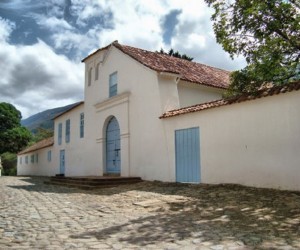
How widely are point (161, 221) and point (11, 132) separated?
3904 cm

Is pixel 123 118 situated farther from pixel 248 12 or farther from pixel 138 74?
pixel 248 12

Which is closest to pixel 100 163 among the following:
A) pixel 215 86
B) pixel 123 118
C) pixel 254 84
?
pixel 123 118

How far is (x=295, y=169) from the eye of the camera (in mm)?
8812

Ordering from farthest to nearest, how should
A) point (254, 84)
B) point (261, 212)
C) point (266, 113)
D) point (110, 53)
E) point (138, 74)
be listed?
1. point (110, 53)
2. point (138, 74)
3. point (254, 84)
4. point (266, 113)
5. point (261, 212)

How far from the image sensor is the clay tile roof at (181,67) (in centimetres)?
1495

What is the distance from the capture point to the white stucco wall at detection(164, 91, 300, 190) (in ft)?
29.5

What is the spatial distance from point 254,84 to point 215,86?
4729 mm

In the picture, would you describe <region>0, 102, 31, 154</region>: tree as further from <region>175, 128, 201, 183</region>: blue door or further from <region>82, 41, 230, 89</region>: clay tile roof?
<region>175, 128, 201, 183</region>: blue door

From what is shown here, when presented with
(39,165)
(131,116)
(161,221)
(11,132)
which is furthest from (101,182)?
(11,132)

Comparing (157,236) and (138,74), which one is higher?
(138,74)

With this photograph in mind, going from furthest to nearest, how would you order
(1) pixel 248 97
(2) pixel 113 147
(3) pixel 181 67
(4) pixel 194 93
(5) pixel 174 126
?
(2) pixel 113 147 < (3) pixel 181 67 < (4) pixel 194 93 < (5) pixel 174 126 < (1) pixel 248 97

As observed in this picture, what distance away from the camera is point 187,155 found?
12.4m

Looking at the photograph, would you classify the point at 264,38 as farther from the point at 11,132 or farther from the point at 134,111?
the point at 11,132

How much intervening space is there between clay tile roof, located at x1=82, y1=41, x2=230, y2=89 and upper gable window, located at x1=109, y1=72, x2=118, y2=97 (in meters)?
1.44
